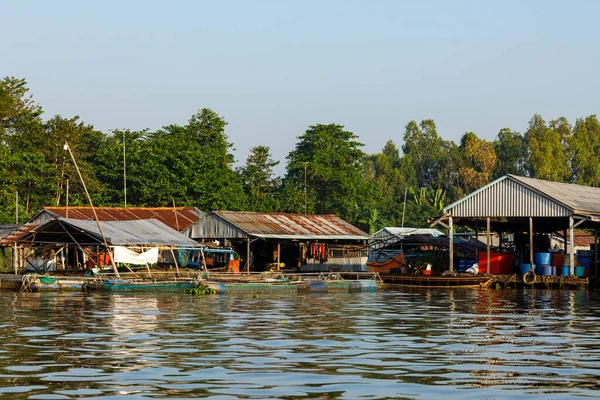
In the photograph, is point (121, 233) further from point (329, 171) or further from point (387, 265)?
point (329, 171)

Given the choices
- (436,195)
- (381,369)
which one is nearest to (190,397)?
(381,369)

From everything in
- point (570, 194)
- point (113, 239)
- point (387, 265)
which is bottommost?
point (387, 265)

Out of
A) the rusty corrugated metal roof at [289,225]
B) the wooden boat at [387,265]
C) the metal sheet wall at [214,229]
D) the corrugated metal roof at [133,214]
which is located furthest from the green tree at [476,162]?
the metal sheet wall at [214,229]

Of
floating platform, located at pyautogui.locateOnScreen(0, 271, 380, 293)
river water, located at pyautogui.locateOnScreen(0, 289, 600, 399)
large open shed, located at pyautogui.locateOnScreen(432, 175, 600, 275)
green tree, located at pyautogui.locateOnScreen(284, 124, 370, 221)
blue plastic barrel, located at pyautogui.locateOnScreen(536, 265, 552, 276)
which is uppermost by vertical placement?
green tree, located at pyautogui.locateOnScreen(284, 124, 370, 221)

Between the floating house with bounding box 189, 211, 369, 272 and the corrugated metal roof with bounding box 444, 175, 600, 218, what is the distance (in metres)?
9.35

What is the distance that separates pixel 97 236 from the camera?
37594mm

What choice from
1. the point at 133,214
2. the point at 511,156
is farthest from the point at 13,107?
the point at 511,156

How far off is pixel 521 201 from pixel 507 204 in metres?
0.70

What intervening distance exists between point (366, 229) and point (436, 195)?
14488mm

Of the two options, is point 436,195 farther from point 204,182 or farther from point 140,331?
point 140,331

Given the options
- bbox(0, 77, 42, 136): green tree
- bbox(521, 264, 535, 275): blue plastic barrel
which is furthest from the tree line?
bbox(521, 264, 535, 275): blue plastic barrel

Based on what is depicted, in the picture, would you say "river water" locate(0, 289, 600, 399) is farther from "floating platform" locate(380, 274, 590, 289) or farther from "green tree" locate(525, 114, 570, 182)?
"green tree" locate(525, 114, 570, 182)

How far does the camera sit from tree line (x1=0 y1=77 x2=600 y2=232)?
2552 inches

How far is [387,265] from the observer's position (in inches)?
1934
